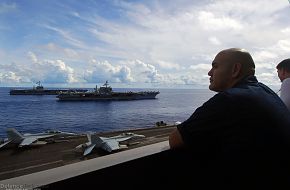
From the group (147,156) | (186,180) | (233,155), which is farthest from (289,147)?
(147,156)

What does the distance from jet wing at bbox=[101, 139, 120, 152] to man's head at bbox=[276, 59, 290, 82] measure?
19695mm

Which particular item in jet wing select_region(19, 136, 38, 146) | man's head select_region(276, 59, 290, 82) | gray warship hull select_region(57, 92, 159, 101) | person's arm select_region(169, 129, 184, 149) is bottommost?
jet wing select_region(19, 136, 38, 146)

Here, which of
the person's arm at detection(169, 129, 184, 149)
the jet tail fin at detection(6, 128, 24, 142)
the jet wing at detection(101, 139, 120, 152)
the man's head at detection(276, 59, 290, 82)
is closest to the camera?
the person's arm at detection(169, 129, 184, 149)

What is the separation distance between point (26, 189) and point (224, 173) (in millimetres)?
1030

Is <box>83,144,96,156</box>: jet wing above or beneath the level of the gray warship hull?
beneath

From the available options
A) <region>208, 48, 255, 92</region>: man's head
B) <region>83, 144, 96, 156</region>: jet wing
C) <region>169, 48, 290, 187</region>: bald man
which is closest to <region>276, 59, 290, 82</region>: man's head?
<region>208, 48, 255, 92</region>: man's head

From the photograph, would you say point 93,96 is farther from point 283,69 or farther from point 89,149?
point 283,69

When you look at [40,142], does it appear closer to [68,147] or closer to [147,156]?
[68,147]

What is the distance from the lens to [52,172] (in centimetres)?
136

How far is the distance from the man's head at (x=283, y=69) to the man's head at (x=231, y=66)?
1.61 m

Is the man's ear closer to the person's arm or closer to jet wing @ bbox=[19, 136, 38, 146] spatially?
Result: the person's arm

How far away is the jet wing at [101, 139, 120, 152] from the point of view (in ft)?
75.5

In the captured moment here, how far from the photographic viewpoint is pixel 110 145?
2359cm

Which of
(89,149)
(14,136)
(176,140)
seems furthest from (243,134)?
(14,136)
